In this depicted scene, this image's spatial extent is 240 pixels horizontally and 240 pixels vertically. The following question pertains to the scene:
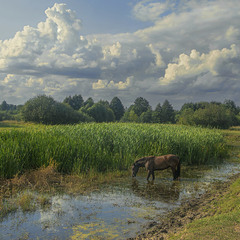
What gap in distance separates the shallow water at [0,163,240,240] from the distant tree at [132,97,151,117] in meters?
101

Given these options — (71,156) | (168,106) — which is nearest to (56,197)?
(71,156)

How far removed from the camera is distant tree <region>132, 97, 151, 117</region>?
112500 millimetres

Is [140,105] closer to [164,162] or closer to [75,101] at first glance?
[75,101]

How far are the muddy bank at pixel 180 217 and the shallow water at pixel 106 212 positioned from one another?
33cm

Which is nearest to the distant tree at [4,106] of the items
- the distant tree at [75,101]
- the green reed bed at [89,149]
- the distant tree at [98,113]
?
the distant tree at [75,101]

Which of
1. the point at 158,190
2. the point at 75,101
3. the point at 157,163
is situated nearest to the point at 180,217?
the point at 158,190

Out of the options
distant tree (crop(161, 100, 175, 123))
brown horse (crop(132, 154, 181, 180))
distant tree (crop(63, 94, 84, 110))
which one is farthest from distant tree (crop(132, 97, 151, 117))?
brown horse (crop(132, 154, 181, 180))

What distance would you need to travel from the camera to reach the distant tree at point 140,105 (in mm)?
112500

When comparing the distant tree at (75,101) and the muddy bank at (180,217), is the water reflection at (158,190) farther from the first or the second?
the distant tree at (75,101)

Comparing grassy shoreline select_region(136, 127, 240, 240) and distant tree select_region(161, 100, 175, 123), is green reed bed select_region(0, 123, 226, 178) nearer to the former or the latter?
grassy shoreline select_region(136, 127, 240, 240)

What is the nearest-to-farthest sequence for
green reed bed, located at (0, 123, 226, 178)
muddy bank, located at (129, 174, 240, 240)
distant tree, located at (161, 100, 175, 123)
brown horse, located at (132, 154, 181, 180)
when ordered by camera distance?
muddy bank, located at (129, 174, 240, 240)
brown horse, located at (132, 154, 181, 180)
green reed bed, located at (0, 123, 226, 178)
distant tree, located at (161, 100, 175, 123)

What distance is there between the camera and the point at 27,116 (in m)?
51.5

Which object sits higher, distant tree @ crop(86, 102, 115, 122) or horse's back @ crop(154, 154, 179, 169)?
distant tree @ crop(86, 102, 115, 122)

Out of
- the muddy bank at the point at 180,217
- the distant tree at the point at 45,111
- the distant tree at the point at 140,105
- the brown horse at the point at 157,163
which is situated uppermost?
the distant tree at the point at 140,105
